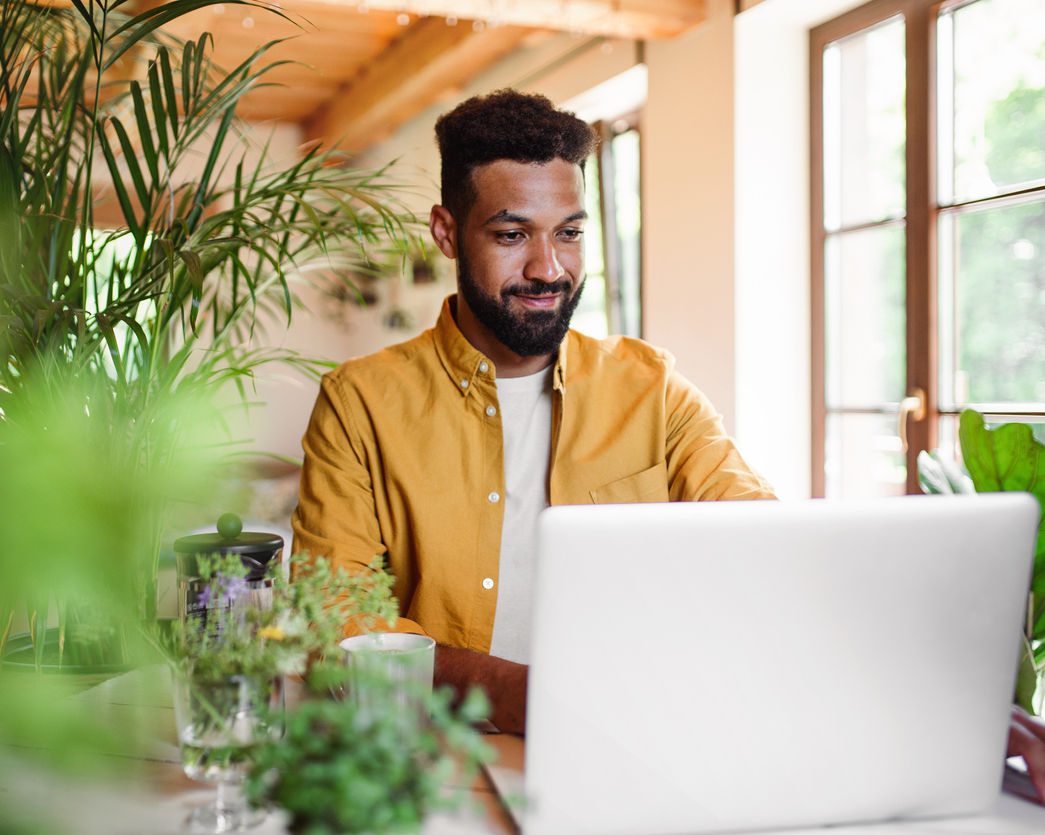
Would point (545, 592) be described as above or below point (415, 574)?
above

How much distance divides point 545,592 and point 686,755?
0.55 ft

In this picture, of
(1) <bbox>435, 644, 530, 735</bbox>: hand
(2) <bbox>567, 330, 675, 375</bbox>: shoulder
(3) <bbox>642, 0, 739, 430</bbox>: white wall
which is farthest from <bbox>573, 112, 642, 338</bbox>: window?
(1) <bbox>435, 644, 530, 735</bbox>: hand

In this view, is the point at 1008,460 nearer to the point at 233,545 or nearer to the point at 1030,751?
the point at 1030,751

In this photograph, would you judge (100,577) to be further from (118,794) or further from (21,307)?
(21,307)

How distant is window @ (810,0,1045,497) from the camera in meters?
2.51

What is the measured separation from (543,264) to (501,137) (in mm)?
224

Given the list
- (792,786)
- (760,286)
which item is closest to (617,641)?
(792,786)

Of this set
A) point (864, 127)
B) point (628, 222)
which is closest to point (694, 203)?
point (864, 127)

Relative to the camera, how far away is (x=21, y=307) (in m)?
1.17

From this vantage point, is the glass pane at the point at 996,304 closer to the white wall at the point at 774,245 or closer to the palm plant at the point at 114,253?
the white wall at the point at 774,245

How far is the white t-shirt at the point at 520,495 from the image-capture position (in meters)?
1.40

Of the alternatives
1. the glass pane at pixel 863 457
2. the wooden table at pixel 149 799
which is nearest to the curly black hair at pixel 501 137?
the wooden table at pixel 149 799

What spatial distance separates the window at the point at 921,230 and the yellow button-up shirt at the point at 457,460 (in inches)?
58.6

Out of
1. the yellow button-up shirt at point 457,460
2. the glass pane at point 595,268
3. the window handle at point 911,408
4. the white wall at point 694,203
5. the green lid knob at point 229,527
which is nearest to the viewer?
the green lid knob at point 229,527
